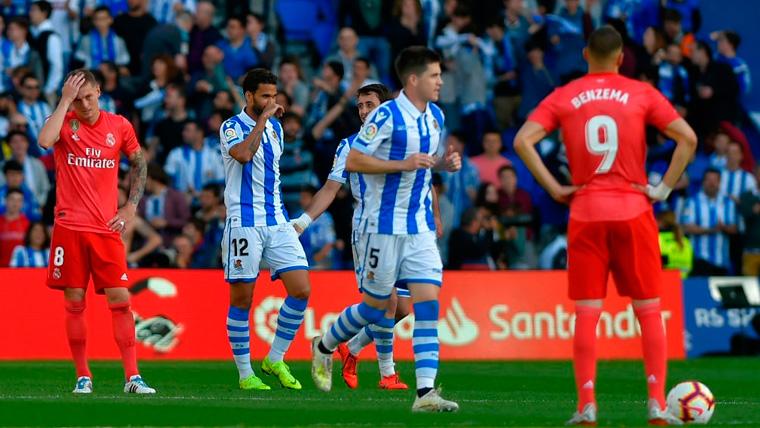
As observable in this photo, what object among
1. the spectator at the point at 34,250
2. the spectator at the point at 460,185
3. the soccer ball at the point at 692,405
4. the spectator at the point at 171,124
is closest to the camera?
the soccer ball at the point at 692,405

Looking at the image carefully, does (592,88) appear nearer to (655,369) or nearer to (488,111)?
(655,369)

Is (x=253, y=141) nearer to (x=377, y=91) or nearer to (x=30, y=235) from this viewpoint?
(x=377, y=91)

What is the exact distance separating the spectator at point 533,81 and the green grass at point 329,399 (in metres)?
7.12

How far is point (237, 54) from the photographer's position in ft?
73.0

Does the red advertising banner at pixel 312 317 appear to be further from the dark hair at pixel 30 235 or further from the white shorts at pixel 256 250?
the white shorts at pixel 256 250

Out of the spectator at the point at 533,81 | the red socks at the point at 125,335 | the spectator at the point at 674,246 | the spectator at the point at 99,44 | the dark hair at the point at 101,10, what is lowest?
the red socks at the point at 125,335

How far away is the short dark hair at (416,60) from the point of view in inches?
407

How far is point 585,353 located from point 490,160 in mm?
12920

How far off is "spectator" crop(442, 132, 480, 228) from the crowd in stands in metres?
0.03

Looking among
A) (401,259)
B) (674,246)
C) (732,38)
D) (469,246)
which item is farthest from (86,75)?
(732,38)

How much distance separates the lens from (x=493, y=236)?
20.9 m

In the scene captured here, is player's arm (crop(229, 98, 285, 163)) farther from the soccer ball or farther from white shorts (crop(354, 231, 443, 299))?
the soccer ball

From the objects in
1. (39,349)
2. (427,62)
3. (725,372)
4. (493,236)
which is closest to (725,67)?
(493,236)

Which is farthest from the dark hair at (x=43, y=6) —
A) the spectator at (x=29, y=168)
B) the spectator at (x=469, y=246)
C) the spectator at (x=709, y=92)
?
the spectator at (x=709, y=92)
